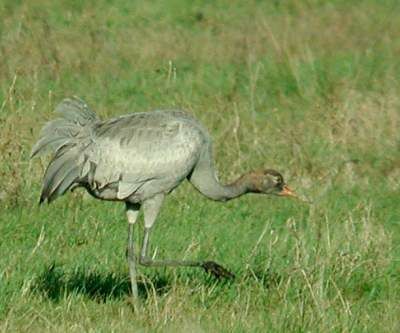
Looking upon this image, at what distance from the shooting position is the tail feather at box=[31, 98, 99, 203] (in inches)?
289

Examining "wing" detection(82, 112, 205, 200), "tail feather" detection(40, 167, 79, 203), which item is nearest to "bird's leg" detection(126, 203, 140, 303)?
"wing" detection(82, 112, 205, 200)

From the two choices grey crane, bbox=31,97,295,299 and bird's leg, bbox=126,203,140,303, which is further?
bird's leg, bbox=126,203,140,303

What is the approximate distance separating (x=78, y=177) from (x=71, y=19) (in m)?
7.46

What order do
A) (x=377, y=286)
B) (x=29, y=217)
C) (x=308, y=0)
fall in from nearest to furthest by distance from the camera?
(x=377, y=286)
(x=29, y=217)
(x=308, y=0)

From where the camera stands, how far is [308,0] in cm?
1628

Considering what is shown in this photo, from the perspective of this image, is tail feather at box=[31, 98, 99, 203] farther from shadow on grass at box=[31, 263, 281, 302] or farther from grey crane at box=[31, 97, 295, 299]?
shadow on grass at box=[31, 263, 281, 302]

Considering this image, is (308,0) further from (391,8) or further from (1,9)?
(1,9)

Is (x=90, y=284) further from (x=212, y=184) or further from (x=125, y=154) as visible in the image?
(x=212, y=184)

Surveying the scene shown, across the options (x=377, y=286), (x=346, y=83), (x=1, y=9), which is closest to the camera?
(x=377, y=286)

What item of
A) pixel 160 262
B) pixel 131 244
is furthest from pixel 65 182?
pixel 160 262

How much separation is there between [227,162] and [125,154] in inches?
111

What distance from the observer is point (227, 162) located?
10.1m

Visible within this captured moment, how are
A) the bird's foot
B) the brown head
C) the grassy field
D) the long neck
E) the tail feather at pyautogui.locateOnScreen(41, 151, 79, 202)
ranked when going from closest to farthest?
the grassy field
the tail feather at pyautogui.locateOnScreen(41, 151, 79, 202)
the bird's foot
the long neck
the brown head

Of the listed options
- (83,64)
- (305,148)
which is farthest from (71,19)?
(305,148)
